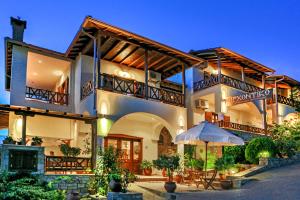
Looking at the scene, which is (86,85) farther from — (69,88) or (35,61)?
(35,61)

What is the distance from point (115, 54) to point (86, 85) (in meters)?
2.34

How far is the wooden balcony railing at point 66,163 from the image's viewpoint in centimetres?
1309

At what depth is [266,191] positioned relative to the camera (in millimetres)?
11586

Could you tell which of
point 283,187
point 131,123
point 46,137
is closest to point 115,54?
point 131,123

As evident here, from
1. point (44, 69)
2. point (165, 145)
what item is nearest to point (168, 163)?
point (165, 145)

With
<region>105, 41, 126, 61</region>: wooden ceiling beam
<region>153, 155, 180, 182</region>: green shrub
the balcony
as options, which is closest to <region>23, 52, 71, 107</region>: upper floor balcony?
<region>105, 41, 126, 61</region>: wooden ceiling beam

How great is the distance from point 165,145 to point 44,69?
8296 millimetres

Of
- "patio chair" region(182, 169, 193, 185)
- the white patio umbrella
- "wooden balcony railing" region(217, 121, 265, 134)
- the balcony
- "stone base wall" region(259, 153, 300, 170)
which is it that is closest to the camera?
the white patio umbrella

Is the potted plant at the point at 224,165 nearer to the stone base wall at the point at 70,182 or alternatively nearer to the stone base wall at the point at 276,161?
the stone base wall at the point at 276,161

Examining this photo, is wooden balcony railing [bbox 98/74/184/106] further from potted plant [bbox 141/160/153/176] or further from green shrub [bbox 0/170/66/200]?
green shrub [bbox 0/170/66/200]

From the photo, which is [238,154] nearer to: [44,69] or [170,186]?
[170,186]

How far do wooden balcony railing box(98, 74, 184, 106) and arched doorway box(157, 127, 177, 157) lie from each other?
284cm

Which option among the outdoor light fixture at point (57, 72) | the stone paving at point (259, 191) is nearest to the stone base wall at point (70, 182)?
the stone paving at point (259, 191)

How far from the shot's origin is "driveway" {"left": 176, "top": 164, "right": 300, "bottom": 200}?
10.8 meters
